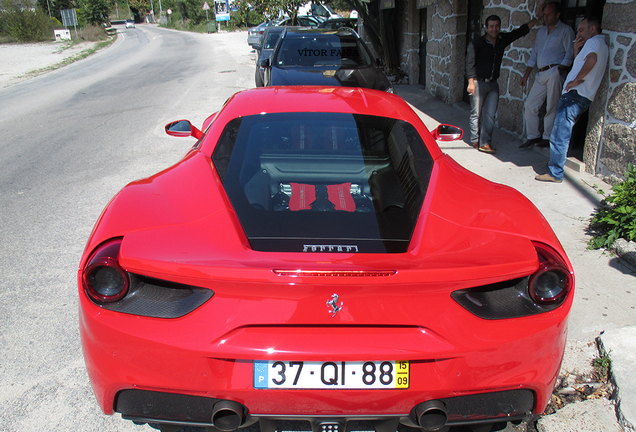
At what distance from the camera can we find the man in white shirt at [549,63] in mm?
5652

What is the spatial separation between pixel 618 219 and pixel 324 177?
2.63 metres

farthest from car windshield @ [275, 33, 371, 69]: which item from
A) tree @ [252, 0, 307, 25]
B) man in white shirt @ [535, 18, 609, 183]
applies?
tree @ [252, 0, 307, 25]

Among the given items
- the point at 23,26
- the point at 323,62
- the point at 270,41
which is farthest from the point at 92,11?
the point at 323,62

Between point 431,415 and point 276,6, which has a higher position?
point 276,6

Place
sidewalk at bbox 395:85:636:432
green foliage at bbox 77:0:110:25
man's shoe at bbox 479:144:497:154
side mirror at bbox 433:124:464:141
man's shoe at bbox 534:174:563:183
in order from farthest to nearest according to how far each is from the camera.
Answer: green foliage at bbox 77:0:110:25 → man's shoe at bbox 479:144:497:154 → man's shoe at bbox 534:174:563:183 → side mirror at bbox 433:124:464:141 → sidewalk at bbox 395:85:636:432

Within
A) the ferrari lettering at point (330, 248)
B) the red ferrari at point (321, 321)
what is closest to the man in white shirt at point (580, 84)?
the red ferrari at point (321, 321)

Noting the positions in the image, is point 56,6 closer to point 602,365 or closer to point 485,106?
point 485,106

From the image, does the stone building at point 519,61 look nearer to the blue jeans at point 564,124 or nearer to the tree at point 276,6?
the blue jeans at point 564,124

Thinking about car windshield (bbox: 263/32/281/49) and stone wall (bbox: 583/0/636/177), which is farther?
car windshield (bbox: 263/32/281/49)

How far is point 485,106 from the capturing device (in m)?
6.54

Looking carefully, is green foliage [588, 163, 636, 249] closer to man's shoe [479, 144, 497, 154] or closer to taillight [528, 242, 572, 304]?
taillight [528, 242, 572, 304]

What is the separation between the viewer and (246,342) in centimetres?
150

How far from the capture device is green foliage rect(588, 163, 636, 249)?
367 centimetres

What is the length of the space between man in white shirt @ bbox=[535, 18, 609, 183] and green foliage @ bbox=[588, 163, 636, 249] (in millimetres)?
1077
